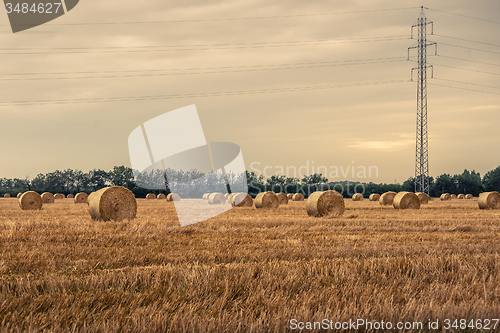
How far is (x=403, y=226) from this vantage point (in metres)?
15.4

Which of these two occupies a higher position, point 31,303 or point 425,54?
point 425,54

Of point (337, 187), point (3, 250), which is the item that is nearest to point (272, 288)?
point (3, 250)

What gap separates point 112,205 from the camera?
55.9 feet

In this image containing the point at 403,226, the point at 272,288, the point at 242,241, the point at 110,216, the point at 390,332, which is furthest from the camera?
the point at 110,216

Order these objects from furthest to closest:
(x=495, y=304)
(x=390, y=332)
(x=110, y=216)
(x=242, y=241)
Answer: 1. (x=110, y=216)
2. (x=242, y=241)
3. (x=495, y=304)
4. (x=390, y=332)

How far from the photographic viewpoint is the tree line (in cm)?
8531

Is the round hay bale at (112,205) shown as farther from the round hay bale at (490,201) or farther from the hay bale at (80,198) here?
the hay bale at (80,198)

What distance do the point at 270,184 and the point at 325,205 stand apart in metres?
79.7

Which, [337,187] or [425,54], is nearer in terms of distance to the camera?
[425,54]

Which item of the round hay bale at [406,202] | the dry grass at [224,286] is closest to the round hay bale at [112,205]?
the dry grass at [224,286]

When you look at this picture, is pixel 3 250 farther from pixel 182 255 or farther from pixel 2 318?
pixel 2 318

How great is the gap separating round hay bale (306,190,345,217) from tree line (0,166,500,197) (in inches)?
2141

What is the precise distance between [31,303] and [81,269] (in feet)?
8.32

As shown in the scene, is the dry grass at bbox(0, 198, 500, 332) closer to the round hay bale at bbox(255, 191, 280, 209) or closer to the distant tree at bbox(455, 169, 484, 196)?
the round hay bale at bbox(255, 191, 280, 209)
